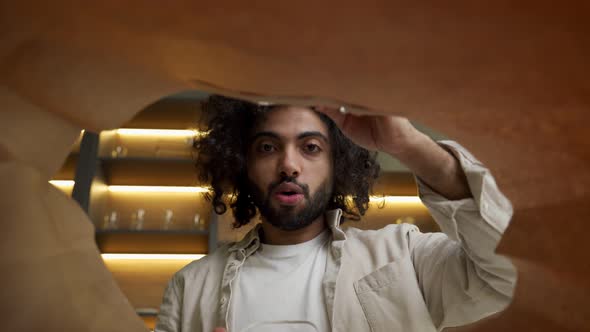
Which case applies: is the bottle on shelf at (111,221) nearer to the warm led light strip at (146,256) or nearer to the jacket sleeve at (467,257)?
the warm led light strip at (146,256)

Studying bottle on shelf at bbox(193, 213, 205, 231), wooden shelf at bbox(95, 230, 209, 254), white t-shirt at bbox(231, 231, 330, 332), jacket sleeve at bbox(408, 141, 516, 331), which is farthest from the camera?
bottle on shelf at bbox(193, 213, 205, 231)

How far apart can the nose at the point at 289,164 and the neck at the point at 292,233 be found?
0.12 m

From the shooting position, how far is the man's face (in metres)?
1.05

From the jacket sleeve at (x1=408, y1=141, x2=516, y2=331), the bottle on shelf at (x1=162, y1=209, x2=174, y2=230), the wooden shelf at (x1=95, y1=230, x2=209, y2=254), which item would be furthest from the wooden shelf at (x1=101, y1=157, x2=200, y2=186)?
the jacket sleeve at (x1=408, y1=141, x2=516, y2=331)

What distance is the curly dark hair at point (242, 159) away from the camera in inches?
49.4

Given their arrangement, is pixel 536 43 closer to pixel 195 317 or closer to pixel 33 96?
pixel 33 96

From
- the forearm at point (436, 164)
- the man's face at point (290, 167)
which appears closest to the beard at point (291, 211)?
the man's face at point (290, 167)

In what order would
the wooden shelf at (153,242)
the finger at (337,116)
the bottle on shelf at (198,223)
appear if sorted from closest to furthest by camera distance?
the finger at (337,116) < the wooden shelf at (153,242) < the bottle on shelf at (198,223)

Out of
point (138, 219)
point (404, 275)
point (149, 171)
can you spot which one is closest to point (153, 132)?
point (149, 171)

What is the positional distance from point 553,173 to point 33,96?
17cm

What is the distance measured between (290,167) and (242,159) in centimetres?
26

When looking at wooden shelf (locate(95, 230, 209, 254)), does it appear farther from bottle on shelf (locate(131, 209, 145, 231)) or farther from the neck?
the neck

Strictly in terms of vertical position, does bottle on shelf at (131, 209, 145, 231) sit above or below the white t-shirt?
below

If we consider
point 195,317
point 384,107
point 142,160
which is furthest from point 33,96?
point 142,160
